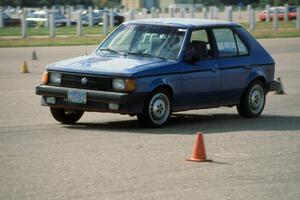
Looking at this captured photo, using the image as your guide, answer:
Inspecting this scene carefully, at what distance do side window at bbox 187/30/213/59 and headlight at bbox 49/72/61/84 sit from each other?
201cm

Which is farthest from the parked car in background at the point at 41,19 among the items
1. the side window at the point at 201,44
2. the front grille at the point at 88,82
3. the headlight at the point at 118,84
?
Result: the headlight at the point at 118,84

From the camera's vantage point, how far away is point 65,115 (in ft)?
43.7

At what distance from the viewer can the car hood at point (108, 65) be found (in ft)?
40.9

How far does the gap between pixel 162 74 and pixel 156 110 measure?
523 millimetres

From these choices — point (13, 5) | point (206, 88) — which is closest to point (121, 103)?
point (206, 88)

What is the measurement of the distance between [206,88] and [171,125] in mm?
804

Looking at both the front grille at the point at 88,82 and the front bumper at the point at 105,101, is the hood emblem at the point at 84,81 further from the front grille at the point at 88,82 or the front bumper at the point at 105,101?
the front bumper at the point at 105,101

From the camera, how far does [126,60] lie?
42.8 ft

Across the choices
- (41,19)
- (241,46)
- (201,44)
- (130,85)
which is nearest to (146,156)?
(130,85)

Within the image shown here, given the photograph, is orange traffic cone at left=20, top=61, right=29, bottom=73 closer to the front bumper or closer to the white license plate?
the front bumper

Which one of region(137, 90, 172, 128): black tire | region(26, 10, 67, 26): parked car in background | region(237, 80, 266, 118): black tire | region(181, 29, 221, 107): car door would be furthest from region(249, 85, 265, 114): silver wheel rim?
region(26, 10, 67, 26): parked car in background

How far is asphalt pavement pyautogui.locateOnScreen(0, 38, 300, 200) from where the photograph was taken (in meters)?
8.28

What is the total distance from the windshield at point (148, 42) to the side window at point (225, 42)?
29.9 inches

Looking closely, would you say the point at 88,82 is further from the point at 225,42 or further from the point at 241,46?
the point at 241,46
